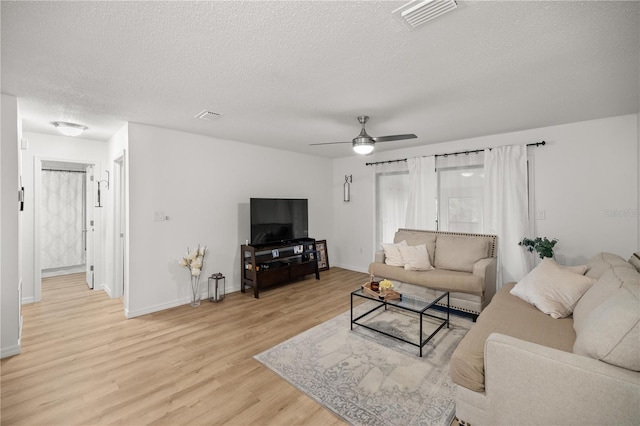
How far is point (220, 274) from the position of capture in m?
4.28

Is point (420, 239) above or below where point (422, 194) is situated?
below

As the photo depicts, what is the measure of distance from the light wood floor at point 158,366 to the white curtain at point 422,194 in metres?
2.06

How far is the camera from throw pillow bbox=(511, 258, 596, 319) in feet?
7.77

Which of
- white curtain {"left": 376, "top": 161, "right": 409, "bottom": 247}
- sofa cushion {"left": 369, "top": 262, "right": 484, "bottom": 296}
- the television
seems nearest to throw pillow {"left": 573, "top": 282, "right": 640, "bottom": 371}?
sofa cushion {"left": 369, "top": 262, "right": 484, "bottom": 296}

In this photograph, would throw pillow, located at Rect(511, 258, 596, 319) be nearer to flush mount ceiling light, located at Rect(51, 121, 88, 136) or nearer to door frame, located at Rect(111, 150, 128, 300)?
door frame, located at Rect(111, 150, 128, 300)

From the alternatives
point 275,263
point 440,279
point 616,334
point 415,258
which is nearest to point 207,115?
point 275,263

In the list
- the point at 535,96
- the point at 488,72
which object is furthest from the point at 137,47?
the point at 535,96

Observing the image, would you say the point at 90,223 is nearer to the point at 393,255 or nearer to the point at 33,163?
the point at 33,163

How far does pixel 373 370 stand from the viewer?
2434mm

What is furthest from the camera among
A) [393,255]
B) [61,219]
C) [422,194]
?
[61,219]

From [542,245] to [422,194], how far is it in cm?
188

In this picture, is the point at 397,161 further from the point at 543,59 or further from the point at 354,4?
→ the point at 354,4

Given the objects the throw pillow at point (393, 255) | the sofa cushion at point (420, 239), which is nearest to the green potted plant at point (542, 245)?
the sofa cushion at point (420, 239)

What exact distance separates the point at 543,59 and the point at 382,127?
6.38 ft
